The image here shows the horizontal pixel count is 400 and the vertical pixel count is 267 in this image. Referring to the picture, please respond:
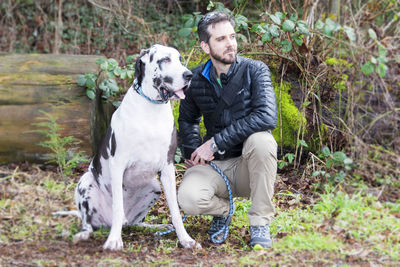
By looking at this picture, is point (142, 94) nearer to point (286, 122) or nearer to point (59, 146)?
point (59, 146)

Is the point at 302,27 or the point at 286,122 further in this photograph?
the point at 286,122

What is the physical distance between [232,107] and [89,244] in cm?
151

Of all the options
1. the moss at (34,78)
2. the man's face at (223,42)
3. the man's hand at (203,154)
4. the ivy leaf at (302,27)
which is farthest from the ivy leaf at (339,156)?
the moss at (34,78)

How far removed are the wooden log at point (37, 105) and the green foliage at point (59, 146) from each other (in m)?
0.07

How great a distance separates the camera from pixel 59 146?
4531mm

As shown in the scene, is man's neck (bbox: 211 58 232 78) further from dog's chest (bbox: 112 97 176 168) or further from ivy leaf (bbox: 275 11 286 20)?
ivy leaf (bbox: 275 11 286 20)

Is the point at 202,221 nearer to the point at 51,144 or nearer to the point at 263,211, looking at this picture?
the point at 263,211

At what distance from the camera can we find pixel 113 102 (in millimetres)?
5367

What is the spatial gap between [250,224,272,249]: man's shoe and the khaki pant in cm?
4

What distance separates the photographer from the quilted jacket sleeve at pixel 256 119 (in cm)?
356

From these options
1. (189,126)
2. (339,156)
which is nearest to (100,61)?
(189,126)

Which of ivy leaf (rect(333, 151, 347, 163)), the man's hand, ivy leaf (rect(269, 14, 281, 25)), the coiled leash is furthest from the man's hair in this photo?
ivy leaf (rect(333, 151, 347, 163))

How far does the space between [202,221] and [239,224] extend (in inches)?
14.3

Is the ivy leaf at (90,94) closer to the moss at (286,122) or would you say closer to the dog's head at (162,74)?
the dog's head at (162,74)
